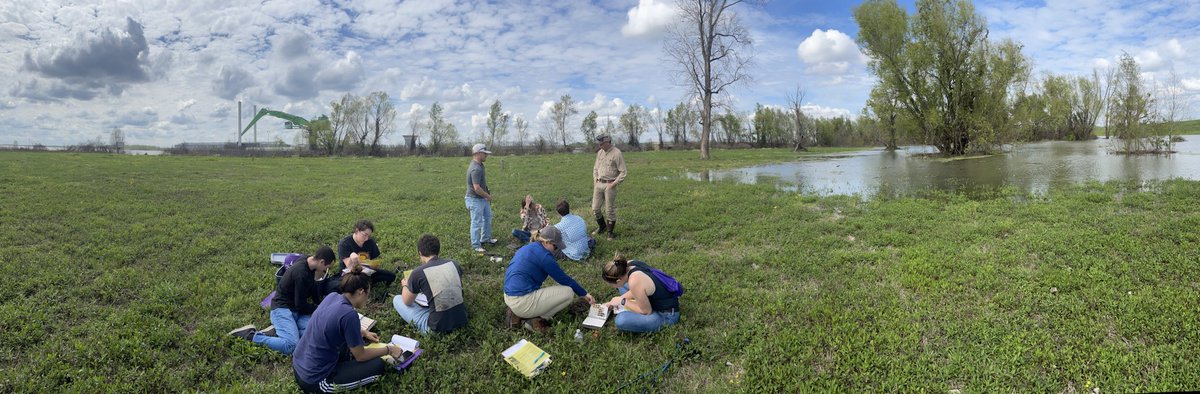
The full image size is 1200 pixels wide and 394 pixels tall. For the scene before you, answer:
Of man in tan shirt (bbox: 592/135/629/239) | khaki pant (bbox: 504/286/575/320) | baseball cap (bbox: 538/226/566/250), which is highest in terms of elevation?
man in tan shirt (bbox: 592/135/629/239)

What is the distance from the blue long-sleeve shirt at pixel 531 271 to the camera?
5137 millimetres

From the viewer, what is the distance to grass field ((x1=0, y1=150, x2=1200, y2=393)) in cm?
410

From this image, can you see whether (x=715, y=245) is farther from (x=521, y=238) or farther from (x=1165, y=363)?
(x=1165, y=363)

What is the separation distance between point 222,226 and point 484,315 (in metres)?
8.58

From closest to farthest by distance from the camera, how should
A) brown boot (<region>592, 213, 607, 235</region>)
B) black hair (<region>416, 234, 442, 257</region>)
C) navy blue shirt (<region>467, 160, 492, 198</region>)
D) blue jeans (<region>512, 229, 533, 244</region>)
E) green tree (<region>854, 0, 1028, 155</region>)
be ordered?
black hair (<region>416, 234, 442, 257</region>) < navy blue shirt (<region>467, 160, 492, 198</region>) < blue jeans (<region>512, 229, 533, 244</region>) < brown boot (<region>592, 213, 607, 235</region>) < green tree (<region>854, 0, 1028, 155</region>)

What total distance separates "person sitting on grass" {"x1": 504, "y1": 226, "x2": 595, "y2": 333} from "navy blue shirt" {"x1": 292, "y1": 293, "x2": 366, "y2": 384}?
155 cm

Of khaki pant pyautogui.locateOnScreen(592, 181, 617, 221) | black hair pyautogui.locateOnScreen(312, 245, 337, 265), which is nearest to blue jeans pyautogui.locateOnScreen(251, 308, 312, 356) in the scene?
black hair pyautogui.locateOnScreen(312, 245, 337, 265)

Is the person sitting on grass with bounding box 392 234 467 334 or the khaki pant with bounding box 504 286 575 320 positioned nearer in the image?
the person sitting on grass with bounding box 392 234 467 334

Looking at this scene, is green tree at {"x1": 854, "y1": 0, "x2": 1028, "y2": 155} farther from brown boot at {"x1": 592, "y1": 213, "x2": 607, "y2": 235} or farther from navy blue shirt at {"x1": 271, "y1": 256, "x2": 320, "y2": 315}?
navy blue shirt at {"x1": 271, "y1": 256, "x2": 320, "y2": 315}

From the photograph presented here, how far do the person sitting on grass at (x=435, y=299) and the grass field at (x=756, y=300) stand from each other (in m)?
0.17

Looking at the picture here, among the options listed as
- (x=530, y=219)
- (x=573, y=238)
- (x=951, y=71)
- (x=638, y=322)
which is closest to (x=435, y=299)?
(x=638, y=322)

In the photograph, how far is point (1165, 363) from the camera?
3.84 metres

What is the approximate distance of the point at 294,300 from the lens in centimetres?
528

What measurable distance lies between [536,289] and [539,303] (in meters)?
0.20
